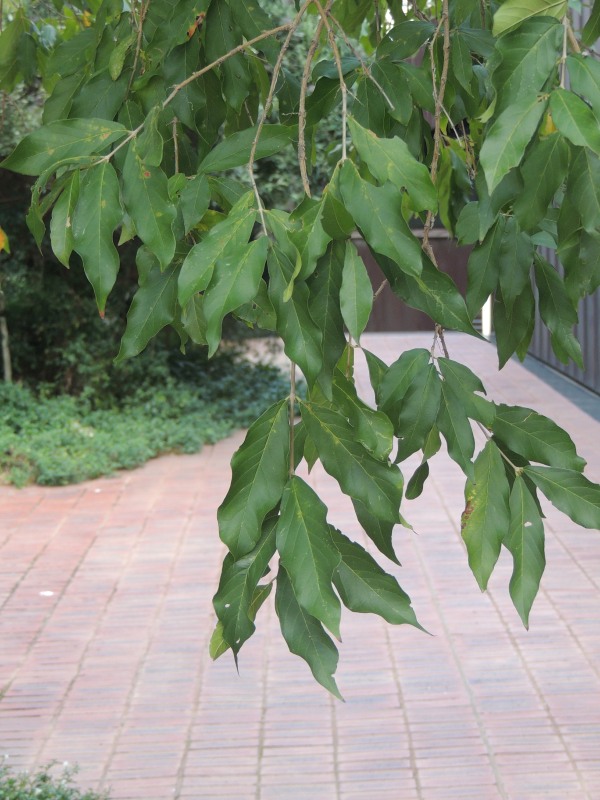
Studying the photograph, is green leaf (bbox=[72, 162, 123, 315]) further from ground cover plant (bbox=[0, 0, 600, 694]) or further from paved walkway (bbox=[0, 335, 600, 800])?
paved walkway (bbox=[0, 335, 600, 800])

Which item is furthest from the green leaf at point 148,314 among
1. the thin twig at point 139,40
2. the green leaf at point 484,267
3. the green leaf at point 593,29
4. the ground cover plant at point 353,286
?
the green leaf at point 593,29

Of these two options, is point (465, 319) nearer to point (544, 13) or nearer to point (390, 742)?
point (544, 13)

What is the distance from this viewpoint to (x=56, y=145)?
1.39m

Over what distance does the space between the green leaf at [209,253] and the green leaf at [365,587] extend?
1.20 feet

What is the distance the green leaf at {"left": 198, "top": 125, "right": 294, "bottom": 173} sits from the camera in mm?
1471

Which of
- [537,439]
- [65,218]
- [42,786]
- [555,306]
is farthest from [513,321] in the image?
[42,786]

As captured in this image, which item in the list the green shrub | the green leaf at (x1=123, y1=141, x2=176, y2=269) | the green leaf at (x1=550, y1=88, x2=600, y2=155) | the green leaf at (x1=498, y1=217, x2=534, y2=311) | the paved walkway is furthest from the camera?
the paved walkway

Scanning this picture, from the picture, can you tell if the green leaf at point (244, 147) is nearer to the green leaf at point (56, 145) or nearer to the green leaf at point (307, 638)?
the green leaf at point (56, 145)

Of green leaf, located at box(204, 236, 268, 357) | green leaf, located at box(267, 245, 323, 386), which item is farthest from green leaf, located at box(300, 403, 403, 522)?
green leaf, located at box(204, 236, 268, 357)

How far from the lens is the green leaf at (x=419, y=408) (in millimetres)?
1457

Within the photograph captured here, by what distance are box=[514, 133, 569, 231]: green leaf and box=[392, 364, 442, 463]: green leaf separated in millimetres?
255

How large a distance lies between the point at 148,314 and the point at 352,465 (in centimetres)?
34

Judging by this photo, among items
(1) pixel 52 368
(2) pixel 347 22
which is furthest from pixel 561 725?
(1) pixel 52 368

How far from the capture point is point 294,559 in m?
1.28
